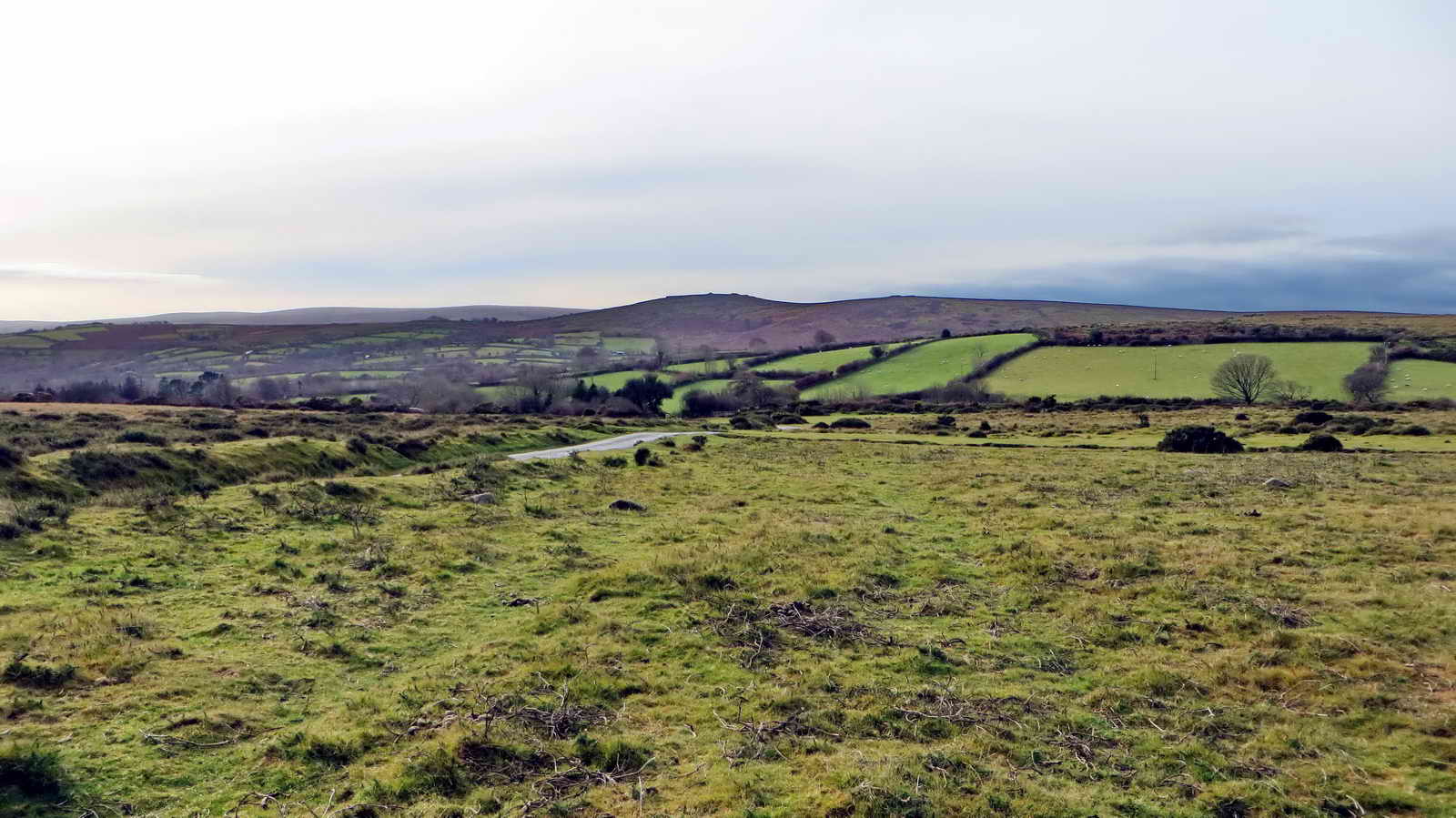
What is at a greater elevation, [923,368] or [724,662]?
[923,368]

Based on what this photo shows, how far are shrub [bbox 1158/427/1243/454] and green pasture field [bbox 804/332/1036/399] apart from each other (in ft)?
194

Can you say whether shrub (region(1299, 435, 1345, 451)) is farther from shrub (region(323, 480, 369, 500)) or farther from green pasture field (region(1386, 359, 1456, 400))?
green pasture field (region(1386, 359, 1456, 400))

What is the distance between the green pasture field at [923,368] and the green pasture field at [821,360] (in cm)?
633

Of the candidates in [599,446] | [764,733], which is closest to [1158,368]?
[599,446]

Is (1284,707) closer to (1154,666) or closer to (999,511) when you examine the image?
(1154,666)

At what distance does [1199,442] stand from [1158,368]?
215 feet

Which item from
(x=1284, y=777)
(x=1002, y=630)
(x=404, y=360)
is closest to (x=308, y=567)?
(x=1002, y=630)

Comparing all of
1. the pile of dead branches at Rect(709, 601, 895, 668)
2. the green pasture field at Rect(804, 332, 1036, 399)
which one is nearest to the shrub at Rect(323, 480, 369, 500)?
the pile of dead branches at Rect(709, 601, 895, 668)

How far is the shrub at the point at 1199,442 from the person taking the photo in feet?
147

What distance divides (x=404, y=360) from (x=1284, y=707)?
17000 centimetres

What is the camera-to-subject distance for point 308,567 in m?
17.0

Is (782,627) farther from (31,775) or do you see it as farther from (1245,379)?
(1245,379)

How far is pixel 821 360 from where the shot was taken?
136 metres

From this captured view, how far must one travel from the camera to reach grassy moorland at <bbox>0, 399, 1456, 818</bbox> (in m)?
8.09
